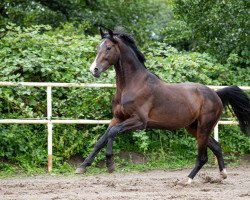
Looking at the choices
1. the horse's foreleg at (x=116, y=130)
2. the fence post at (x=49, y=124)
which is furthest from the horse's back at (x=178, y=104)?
the fence post at (x=49, y=124)

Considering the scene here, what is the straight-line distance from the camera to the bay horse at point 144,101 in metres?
7.87

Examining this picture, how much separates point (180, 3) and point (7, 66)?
14.7 ft

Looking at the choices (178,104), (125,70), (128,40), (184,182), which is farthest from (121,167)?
(128,40)

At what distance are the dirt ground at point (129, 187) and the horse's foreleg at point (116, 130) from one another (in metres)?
0.34

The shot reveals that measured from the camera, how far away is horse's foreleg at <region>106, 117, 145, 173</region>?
755 cm

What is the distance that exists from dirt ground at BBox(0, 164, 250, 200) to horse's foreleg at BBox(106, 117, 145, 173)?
0.34m

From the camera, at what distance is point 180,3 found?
12984 millimetres

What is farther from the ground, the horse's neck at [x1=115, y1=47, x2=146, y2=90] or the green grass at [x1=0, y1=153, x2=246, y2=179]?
the horse's neck at [x1=115, y1=47, x2=146, y2=90]

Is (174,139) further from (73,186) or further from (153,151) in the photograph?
(73,186)

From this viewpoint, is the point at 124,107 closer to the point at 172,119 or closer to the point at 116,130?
the point at 116,130

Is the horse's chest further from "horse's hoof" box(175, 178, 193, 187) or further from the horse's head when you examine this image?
"horse's hoof" box(175, 178, 193, 187)

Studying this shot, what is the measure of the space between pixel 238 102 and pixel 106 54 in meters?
2.50

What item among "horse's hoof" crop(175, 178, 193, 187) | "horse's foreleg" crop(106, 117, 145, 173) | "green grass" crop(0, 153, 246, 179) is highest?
"horse's foreleg" crop(106, 117, 145, 173)

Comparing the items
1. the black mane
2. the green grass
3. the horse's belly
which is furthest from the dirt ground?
the black mane
